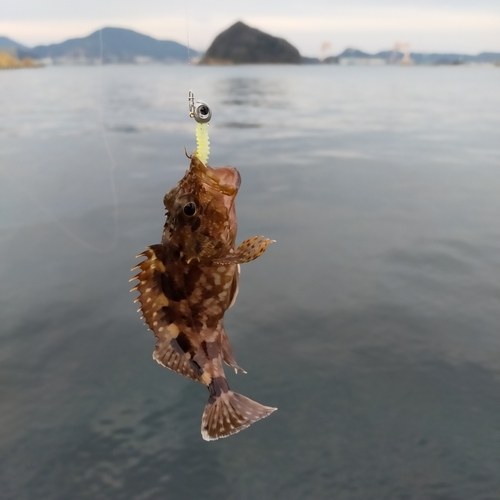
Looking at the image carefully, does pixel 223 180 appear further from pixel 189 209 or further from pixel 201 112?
pixel 201 112

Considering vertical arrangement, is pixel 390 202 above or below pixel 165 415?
above

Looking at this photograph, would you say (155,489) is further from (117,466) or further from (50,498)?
(50,498)

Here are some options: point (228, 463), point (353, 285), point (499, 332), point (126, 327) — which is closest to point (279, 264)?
point (353, 285)

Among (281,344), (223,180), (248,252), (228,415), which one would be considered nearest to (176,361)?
(228,415)

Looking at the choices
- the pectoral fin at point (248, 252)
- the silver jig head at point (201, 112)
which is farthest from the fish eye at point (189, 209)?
the silver jig head at point (201, 112)

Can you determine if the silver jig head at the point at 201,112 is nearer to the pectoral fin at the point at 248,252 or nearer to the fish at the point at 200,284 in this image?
the fish at the point at 200,284

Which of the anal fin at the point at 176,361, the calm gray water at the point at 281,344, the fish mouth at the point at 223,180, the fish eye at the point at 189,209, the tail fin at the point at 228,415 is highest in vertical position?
the fish mouth at the point at 223,180

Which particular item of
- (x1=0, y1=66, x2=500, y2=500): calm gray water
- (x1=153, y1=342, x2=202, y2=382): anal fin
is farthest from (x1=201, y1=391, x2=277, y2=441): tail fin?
(x1=0, y1=66, x2=500, y2=500): calm gray water

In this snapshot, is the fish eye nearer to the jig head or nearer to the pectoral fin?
the pectoral fin
